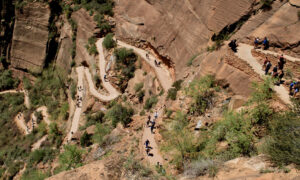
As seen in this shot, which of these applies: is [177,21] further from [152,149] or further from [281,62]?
[152,149]

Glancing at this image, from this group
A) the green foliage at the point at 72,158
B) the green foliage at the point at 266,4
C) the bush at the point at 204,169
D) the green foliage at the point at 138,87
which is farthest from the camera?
the green foliage at the point at 138,87

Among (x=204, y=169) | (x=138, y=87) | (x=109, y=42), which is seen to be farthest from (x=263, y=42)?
(x=109, y=42)

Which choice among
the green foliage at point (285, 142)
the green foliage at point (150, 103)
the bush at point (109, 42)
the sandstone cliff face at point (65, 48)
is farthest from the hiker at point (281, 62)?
the sandstone cliff face at point (65, 48)

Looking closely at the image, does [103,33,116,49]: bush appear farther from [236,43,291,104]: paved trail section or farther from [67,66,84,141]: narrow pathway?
[236,43,291,104]: paved trail section

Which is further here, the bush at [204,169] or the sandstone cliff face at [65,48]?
the sandstone cliff face at [65,48]

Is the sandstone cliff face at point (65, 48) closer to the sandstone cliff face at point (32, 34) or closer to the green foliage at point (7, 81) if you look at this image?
the sandstone cliff face at point (32, 34)

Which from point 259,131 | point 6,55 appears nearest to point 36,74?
point 6,55
